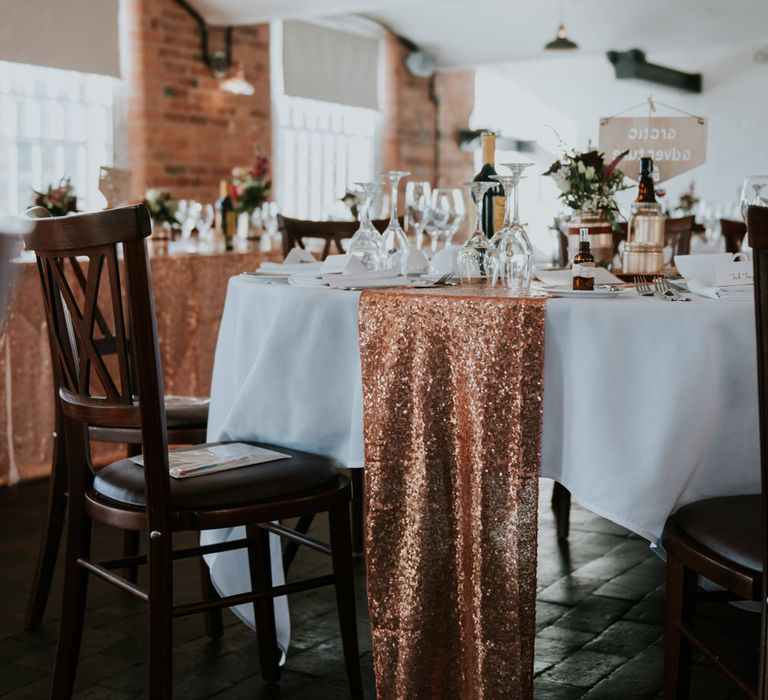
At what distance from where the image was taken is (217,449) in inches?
83.4

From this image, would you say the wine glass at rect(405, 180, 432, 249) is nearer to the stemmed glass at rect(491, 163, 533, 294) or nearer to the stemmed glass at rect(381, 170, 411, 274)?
the stemmed glass at rect(381, 170, 411, 274)

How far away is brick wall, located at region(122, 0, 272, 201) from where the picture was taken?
26.7ft

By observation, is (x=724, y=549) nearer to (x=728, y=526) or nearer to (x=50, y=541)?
(x=728, y=526)

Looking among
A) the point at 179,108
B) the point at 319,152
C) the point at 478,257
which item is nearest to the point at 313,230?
the point at 478,257

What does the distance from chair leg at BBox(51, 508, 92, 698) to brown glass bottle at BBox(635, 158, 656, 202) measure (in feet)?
4.96

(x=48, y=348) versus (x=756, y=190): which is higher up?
(x=756, y=190)

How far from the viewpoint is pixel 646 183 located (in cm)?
260

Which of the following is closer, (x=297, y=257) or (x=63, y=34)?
(x=297, y=257)

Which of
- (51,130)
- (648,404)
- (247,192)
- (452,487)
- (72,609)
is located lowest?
(72,609)

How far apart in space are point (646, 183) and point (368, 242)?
0.74 m

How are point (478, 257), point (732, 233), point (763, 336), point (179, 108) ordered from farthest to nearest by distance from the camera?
point (179, 108)
point (732, 233)
point (478, 257)
point (763, 336)

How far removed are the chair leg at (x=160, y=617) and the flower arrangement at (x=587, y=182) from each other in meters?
1.43

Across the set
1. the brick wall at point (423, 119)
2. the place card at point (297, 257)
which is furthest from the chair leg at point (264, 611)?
the brick wall at point (423, 119)

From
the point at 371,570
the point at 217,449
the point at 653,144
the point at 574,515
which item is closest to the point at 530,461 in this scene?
the point at 371,570
